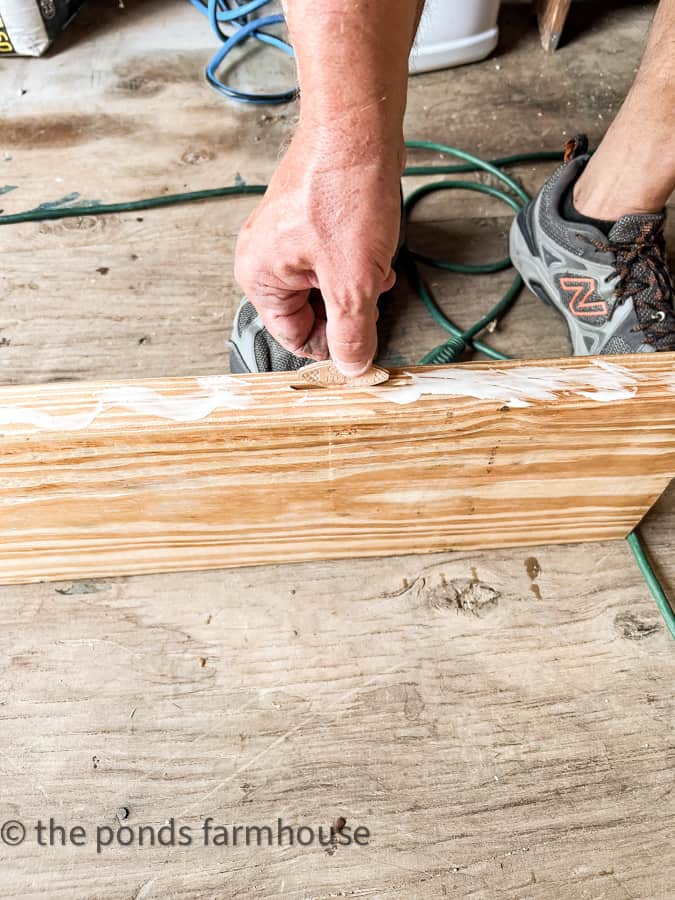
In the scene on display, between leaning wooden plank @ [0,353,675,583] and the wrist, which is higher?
the wrist

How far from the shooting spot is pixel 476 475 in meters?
0.69

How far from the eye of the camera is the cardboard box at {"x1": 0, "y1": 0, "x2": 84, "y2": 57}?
1366mm

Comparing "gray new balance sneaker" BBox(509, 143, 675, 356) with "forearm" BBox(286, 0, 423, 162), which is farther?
"gray new balance sneaker" BBox(509, 143, 675, 356)

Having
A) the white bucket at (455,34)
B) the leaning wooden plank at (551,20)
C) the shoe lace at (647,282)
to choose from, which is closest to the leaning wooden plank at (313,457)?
the shoe lace at (647,282)

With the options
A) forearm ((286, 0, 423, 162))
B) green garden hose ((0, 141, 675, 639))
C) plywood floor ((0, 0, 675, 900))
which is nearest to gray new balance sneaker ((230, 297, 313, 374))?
plywood floor ((0, 0, 675, 900))

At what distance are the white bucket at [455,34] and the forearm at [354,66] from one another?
3.09 feet

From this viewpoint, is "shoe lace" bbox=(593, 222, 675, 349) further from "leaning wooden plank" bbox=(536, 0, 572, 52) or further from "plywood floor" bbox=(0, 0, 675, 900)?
"leaning wooden plank" bbox=(536, 0, 572, 52)

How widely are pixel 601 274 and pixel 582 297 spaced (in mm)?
39

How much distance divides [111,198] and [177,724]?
91 cm

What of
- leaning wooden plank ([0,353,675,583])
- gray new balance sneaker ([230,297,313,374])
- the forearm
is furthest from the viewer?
gray new balance sneaker ([230,297,313,374])

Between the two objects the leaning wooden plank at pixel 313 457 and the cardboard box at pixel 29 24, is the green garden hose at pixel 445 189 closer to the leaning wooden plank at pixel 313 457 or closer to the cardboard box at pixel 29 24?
the leaning wooden plank at pixel 313 457

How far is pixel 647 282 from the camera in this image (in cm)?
95

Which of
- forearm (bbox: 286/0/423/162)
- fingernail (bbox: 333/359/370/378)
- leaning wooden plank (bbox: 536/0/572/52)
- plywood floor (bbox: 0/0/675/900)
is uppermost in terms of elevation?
forearm (bbox: 286/0/423/162)

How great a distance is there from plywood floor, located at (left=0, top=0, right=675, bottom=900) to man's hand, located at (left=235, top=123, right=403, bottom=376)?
35 centimetres
